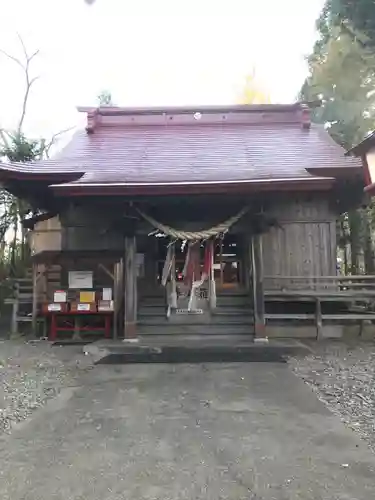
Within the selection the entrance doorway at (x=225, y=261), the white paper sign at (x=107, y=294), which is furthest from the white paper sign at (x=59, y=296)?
the entrance doorway at (x=225, y=261)

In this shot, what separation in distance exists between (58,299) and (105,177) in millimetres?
2623

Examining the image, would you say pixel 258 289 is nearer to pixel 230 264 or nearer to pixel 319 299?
pixel 319 299

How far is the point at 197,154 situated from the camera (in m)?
10.5

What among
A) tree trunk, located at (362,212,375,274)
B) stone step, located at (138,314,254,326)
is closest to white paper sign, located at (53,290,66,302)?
stone step, located at (138,314,254,326)

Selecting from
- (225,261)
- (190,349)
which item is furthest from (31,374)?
(225,261)

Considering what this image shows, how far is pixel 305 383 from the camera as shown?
548cm

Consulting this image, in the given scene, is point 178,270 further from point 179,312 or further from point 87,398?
point 87,398

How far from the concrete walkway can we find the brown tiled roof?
4362 mm

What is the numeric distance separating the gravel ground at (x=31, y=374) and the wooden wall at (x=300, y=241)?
455cm

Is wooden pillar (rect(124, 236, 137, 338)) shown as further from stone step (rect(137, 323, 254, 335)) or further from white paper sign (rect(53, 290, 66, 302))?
white paper sign (rect(53, 290, 66, 302))

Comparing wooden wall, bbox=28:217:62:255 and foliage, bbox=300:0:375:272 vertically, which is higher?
foliage, bbox=300:0:375:272

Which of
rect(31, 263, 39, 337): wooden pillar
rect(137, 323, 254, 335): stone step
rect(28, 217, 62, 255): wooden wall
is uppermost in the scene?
rect(28, 217, 62, 255): wooden wall

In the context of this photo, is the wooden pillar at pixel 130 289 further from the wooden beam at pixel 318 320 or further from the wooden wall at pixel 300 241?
the wooden beam at pixel 318 320

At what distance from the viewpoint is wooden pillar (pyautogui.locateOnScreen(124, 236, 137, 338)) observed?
8484 mm
